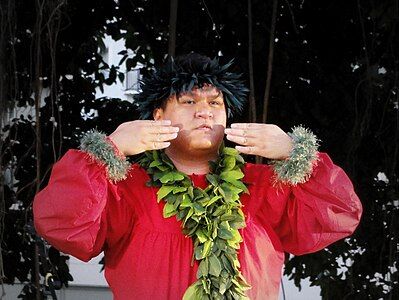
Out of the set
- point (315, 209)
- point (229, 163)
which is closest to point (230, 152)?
point (229, 163)

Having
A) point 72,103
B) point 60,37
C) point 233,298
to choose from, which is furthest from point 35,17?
point 233,298

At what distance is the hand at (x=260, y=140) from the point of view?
190 centimetres

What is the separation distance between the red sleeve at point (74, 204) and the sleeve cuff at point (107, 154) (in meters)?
0.01

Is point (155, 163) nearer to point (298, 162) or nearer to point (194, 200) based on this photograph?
point (194, 200)

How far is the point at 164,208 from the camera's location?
6.48 feet

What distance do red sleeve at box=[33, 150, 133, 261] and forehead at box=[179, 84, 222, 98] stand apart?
28cm

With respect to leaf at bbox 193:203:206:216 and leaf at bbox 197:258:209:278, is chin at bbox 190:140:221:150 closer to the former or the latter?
leaf at bbox 193:203:206:216

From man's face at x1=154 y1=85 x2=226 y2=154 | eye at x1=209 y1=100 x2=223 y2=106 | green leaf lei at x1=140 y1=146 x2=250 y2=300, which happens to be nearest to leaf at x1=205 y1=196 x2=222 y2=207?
green leaf lei at x1=140 y1=146 x2=250 y2=300

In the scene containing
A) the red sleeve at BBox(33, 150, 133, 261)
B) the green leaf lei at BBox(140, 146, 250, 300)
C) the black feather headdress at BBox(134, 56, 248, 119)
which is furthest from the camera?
the black feather headdress at BBox(134, 56, 248, 119)

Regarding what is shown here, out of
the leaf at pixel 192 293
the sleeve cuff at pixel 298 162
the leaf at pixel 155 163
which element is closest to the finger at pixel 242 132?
the sleeve cuff at pixel 298 162

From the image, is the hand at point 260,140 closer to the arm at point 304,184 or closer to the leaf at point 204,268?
the arm at point 304,184

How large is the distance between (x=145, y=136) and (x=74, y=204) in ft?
0.67

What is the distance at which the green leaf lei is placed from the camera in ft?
6.34

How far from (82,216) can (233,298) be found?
14.7 inches
